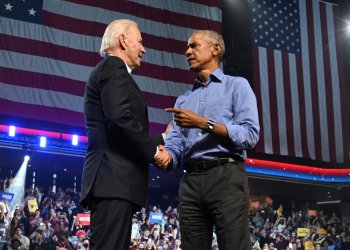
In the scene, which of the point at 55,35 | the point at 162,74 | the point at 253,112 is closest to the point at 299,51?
the point at 162,74

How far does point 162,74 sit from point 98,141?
22.1 ft

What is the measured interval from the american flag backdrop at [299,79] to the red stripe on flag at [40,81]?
4146 millimetres

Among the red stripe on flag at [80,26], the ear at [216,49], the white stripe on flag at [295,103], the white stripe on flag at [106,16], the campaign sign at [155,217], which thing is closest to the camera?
the ear at [216,49]

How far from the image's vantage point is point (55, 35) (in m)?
7.84

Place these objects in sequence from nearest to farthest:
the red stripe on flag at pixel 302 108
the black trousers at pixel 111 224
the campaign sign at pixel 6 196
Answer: the black trousers at pixel 111 224 < the campaign sign at pixel 6 196 < the red stripe on flag at pixel 302 108

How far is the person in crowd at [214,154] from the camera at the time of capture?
1880 mm

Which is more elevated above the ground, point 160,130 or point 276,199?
point 160,130

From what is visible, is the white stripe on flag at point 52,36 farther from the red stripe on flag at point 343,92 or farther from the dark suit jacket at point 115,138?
the dark suit jacket at point 115,138

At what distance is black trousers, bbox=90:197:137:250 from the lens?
169 cm

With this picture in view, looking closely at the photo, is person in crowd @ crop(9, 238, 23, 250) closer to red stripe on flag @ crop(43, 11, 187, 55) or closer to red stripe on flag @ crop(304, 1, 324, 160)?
red stripe on flag @ crop(43, 11, 187, 55)

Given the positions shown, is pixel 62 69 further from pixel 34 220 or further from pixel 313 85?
pixel 313 85

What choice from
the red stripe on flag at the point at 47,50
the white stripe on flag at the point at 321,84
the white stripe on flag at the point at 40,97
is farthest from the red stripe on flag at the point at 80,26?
the white stripe on flag at the point at 321,84

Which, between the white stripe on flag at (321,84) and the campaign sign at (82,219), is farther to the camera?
the white stripe on flag at (321,84)

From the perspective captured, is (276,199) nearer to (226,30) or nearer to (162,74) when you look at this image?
(226,30)
